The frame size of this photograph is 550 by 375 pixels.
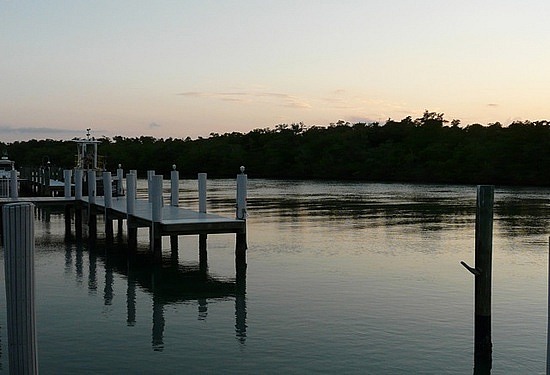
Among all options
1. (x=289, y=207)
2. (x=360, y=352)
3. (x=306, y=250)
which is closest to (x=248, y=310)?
(x=360, y=352)

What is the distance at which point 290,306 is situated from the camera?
1455 cm

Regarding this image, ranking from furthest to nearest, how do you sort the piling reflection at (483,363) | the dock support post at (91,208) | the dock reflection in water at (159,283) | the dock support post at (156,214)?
1. the dock support post at (91,208)
2. the dock support post at (156,214)
3. the dock reflection in water at (159,283)
4. the piling reflection at (483,363)

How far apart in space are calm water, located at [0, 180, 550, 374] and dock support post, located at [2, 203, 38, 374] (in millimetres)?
5177

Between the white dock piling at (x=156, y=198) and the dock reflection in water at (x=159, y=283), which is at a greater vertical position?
the white dock piling at (x=156, y=198)

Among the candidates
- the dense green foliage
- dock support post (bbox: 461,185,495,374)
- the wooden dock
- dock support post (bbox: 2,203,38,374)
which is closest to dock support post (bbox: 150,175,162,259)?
the wooden dock

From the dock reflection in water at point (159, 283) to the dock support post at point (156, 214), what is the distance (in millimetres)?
468

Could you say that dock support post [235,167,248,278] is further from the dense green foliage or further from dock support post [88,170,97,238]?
the dense green foliage

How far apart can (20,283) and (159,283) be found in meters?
12.2

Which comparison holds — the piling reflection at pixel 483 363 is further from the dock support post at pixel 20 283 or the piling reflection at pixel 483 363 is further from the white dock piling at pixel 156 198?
the white dock piling at pixel 156 198

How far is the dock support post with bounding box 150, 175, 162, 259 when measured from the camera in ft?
60.0

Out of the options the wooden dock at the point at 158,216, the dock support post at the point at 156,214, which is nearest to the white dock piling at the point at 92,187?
the wooden dock at the point at 158,216

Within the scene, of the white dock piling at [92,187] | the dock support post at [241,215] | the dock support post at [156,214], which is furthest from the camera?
the white dock piling at [92,187]

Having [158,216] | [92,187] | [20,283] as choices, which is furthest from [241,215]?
[20,283]

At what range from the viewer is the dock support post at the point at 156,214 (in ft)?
60.0
